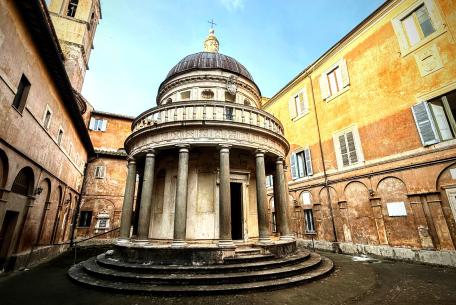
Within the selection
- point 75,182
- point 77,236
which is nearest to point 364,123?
point 75,182

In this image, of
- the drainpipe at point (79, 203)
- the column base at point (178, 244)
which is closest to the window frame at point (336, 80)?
the column base at point (178, 244)

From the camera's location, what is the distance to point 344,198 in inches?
573

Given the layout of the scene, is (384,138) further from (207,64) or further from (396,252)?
(207,64)

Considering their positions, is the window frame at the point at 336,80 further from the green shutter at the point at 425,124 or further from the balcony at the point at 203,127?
the balcony at the point at 203,127

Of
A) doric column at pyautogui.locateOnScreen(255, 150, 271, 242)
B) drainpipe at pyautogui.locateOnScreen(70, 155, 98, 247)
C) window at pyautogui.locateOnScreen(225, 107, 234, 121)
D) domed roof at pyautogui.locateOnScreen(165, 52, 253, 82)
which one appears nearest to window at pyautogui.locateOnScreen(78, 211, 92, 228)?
drainpipe at pyautogui.locateOnScreen(70, 155, 98, 247)

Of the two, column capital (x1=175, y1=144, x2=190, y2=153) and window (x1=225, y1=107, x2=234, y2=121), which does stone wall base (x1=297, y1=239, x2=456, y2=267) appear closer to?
window (x1=225, y1=107, x2=234, y2=121)

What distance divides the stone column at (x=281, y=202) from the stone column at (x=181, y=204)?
4636 mm

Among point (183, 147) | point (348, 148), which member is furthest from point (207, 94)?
point (348, 148)

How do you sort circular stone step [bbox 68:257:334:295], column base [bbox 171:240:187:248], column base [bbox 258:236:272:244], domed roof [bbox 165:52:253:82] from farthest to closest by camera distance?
1. domed roof [bbox 165:52:253:82]
2. column base [bbox 258:236:272:244]
3. column base [bbox 171:240:187:248]
4. circular stone step [bbox 68:257:334:295]

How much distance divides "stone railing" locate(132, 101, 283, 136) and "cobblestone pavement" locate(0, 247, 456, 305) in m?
6.37

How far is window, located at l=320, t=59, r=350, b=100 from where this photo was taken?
15747 mm

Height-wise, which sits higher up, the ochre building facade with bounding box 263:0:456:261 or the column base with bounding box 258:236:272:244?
the ochre building facade with bounding box 263:0:456:261

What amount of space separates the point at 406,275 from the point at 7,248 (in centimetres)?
1589

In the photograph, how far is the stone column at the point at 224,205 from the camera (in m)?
8.46
